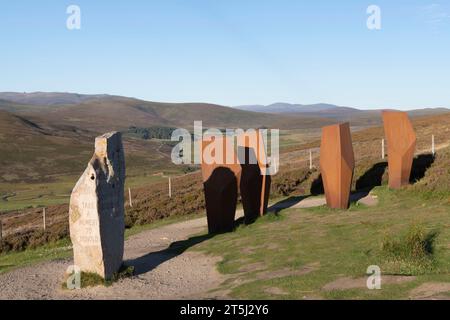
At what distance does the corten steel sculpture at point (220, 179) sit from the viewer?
18953mm

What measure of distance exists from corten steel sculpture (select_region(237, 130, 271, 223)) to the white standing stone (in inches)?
298

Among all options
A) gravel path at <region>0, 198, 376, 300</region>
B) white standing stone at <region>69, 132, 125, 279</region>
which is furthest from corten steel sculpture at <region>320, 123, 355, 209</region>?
white standing stone at <region>69, 132, 125, 279</region>

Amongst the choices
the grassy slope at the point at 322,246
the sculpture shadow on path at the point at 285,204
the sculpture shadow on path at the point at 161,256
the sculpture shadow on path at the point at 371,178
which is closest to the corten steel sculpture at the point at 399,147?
the grassy slope at the point at 322,246

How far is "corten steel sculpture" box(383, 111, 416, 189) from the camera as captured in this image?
917 inches

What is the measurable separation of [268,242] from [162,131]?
18162 cm

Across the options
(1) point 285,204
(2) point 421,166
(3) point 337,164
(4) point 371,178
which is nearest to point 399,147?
(2) point 421,166

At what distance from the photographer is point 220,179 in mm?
19047

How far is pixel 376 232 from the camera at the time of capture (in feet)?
49.8

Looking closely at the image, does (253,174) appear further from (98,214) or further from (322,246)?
(98,214)

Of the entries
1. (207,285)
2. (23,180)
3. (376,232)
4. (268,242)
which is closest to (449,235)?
(376,232)

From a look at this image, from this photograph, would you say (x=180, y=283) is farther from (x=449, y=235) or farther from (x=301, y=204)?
(x=301, y=204)

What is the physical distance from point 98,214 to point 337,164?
1061cm

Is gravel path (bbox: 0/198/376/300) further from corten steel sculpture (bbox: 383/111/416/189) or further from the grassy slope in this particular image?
corten steel sculpture (bbox: 383/111/416/189)
